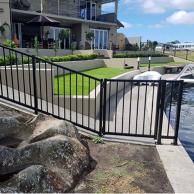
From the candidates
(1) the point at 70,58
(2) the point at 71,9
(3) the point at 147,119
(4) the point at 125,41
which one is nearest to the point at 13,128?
(3) the point at 147,119

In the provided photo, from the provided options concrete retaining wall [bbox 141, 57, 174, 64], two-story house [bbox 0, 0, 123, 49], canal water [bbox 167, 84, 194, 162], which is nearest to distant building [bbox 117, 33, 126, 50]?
two-story house [bbox 0, 0, 123, 49]

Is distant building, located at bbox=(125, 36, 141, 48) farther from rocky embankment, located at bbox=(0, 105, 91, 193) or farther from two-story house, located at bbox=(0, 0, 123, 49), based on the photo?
rocky embankment, located at bbox=(0, 105, 91, 193)

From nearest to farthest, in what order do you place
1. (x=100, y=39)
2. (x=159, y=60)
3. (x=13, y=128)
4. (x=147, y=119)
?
1. (x=13, y=128)
2. (x=147, y=119)
3. (x=159, y=60)
4. (x=100, y=39)

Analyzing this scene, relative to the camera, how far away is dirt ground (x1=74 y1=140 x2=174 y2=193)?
3.64 m

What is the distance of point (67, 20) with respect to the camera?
25078 mm

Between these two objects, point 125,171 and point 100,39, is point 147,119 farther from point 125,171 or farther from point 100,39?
point 100,39

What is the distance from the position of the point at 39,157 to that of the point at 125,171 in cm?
143

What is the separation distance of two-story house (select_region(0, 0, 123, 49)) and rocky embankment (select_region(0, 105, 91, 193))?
15.7 metres

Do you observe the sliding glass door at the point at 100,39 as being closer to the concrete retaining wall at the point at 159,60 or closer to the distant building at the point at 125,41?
the distant building at the point at 125,41

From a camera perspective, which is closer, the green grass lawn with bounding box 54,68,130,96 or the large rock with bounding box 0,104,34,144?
the large rock with bounding box 0,104,34,144

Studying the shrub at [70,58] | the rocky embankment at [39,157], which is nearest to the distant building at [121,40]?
the shrub at [70,58]

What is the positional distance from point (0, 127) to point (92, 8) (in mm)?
27160

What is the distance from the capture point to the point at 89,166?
13.8 feet

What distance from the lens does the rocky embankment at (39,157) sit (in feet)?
10.7
